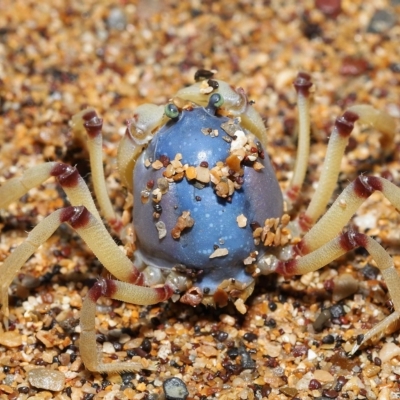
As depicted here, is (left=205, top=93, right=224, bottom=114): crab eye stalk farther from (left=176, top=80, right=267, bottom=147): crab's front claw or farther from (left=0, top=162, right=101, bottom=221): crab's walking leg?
(left=0, top=162, right=101, bottom=221): crab's walking leg

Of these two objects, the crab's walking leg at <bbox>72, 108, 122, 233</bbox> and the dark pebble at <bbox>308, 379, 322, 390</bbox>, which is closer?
the dark pebble at <bbox>308, 379, 322, 390</bbox>

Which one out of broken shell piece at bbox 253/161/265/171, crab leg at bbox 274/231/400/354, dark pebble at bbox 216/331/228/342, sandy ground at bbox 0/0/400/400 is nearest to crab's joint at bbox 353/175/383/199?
crab leg at bbox 274/231/400/354

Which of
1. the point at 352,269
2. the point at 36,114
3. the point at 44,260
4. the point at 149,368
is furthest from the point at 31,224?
the point at 352,269

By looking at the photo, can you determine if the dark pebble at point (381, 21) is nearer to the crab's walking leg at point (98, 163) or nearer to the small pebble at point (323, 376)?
the crab's walking leg at point (98, 163)

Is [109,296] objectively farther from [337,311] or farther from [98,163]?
[337,311]

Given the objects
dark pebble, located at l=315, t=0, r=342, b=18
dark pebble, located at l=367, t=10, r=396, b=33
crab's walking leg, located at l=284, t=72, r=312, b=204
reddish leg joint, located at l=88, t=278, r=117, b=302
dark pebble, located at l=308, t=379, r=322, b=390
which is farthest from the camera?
dark pebble, located at l=315, t=0, r=342, b=18

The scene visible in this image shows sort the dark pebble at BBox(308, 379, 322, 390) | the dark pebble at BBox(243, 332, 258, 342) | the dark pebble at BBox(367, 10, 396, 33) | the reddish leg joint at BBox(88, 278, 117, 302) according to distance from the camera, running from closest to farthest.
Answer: the reddish leg joint at BBox(88, 278, 117, 302) → the dark pebble at BBox(308, 379, 322, 390) → the dark pebble at BBox(243, 332, 258, 342) → the dark pebble at BBox(367, 10, 396, 33)

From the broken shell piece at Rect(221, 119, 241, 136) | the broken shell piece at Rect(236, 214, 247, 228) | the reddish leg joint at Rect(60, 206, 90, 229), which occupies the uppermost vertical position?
the broken shell piece at Rect(221, 119, 241, 136)

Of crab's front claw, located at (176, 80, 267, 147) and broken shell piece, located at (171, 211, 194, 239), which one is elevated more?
crab's front claw, located at (176, 80, 267, 147)
